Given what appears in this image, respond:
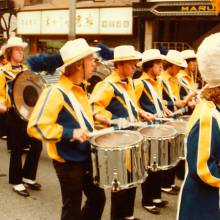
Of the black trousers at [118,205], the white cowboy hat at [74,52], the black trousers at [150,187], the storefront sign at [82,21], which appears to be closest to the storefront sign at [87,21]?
the storefront sign at [82,21]

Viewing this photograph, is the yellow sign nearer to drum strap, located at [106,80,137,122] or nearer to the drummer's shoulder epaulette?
the drummer's shoulder epaulette

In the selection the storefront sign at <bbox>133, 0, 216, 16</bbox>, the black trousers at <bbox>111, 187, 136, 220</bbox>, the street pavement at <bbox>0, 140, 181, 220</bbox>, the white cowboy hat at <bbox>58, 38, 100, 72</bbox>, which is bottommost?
the street pavement at <bbox>0, 140, 181, 220</bbox>

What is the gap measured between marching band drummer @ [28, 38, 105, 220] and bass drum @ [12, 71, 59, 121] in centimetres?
162

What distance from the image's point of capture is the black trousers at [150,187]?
4867 millimetres

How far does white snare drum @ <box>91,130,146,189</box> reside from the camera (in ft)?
11.0

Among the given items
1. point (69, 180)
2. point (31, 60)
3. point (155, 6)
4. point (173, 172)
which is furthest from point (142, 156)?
point (155, 6)

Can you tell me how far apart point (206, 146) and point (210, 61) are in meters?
0.43

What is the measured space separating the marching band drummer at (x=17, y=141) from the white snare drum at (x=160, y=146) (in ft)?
5.49

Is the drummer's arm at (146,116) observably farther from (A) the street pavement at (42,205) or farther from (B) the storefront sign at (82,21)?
(B) the storefront sign at (82,21)

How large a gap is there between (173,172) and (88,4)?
10.4m

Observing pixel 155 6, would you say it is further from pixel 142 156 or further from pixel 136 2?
pixel 142 156

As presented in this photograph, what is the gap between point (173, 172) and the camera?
555cm

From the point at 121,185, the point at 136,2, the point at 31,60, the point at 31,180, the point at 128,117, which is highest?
the point at 136,2

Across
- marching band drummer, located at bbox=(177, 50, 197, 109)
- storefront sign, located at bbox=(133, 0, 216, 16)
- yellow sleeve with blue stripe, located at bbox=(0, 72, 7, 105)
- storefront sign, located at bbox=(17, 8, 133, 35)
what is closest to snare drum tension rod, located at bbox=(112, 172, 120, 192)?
yellow sleeve with blue stripe, located at bbox=(0, 72, 7, 105)
